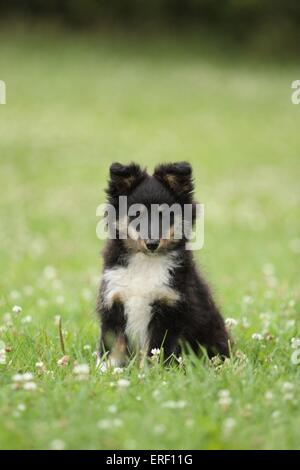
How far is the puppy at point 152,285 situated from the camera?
5566mm

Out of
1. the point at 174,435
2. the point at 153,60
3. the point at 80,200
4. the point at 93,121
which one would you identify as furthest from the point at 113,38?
the point at 174,435

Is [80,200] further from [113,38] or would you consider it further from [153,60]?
[113,38]

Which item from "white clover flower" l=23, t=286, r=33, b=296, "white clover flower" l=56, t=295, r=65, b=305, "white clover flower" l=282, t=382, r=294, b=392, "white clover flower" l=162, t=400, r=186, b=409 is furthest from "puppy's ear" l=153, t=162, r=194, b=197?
"white clover flower" l=23, t=286, r=33, b=296

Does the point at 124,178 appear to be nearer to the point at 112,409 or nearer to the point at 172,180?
the point at 172,180

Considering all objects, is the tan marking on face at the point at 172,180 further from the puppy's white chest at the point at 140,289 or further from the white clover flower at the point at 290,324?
the white clover flower at the point at 290,324

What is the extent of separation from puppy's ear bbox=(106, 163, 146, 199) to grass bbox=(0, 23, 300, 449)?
49.8 inches

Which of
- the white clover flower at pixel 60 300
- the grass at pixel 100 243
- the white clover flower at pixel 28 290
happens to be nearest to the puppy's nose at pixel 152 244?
the grass at pixel 100 243

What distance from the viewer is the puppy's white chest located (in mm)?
5586

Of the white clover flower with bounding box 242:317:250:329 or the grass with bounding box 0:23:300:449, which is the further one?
the white clover flower with bounding box 242:317:250:329

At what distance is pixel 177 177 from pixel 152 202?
11.0 inches

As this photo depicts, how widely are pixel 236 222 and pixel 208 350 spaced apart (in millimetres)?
10820

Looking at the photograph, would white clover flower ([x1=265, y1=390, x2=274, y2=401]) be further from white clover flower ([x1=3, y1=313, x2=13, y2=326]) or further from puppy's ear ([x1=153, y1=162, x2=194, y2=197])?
white clover flower ([x1=3, y1=313, x2=13, y2=326])

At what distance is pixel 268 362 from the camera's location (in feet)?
18.3

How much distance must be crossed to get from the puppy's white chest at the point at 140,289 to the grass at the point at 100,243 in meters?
0.47
